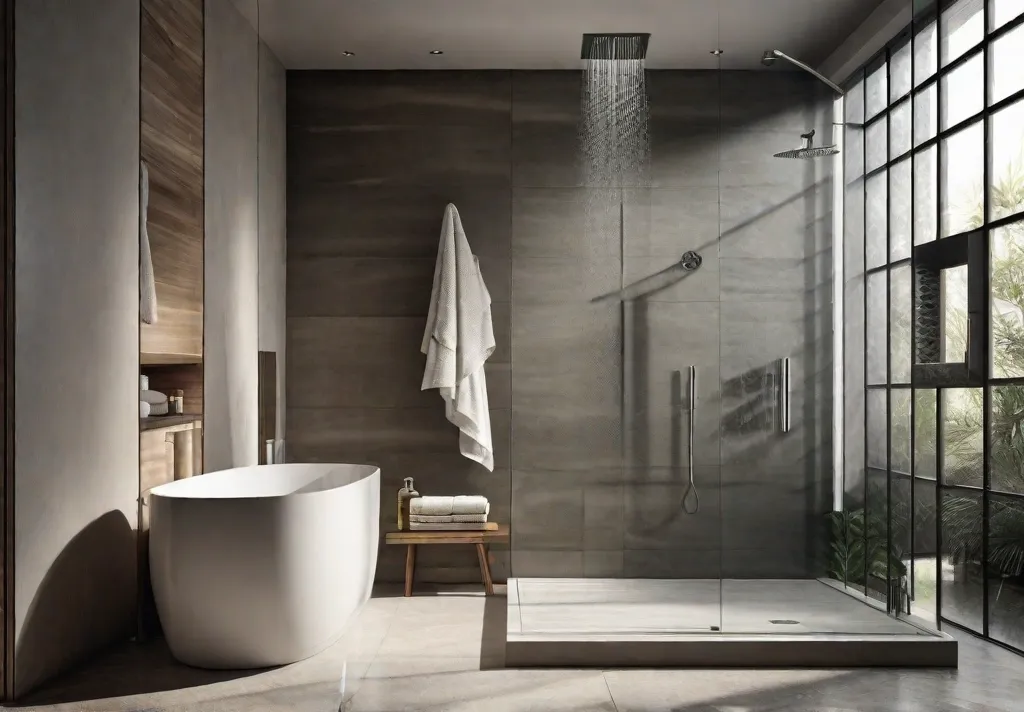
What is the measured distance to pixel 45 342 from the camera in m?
2.80

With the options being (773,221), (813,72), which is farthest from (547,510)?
(813,72)

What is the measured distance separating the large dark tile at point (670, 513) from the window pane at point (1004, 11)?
2.06 meters

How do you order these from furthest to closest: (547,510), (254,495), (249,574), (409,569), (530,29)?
(409,569), (530,29), (254,495), (547,510), (249,574)

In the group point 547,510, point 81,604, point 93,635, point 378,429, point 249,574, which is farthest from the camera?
point 378,429

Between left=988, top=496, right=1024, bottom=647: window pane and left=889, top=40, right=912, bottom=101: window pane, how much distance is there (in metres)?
1.64

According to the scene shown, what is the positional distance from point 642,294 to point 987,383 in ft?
4.61

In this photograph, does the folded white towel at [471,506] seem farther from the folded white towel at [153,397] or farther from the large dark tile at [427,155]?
the large dark tile at [427,155]

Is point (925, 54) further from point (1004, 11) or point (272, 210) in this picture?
point (272, 210)

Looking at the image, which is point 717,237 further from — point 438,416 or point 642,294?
point 438,416

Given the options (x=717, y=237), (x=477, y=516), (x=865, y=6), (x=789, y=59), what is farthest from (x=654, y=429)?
(x=865, y=6)

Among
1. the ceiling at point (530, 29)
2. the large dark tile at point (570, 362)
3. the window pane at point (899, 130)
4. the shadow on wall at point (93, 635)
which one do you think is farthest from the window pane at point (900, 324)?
the shadow on wall at point (93, 635)

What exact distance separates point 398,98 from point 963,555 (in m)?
3.35

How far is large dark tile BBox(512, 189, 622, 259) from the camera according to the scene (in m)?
3.38

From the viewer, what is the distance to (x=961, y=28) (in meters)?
3.39
